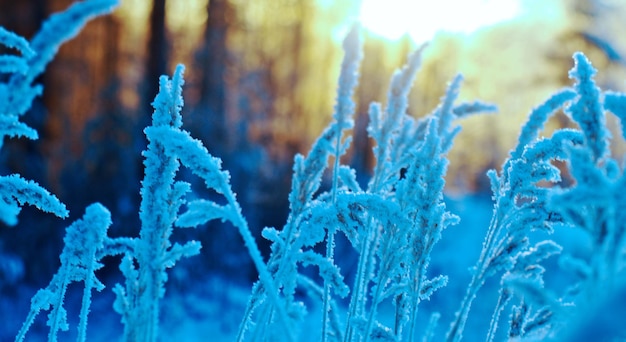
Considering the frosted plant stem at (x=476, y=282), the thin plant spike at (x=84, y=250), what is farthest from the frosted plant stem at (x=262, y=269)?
the frosted plant stem at (x=476, y=282)

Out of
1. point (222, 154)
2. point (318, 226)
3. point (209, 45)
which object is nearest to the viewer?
point (318, 226)

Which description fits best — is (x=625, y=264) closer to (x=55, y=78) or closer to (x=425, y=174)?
(x=425, y=174)

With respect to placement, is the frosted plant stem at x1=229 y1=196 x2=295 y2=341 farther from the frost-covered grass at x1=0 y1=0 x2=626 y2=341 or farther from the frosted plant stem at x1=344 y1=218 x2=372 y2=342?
the frosted plant stem at x1=344 y1=218 x2=372 y2=342

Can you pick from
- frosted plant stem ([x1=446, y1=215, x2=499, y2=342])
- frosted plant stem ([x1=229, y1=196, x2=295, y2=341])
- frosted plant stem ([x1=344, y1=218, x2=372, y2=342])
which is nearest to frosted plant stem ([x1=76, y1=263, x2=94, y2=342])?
frosted plant stem ([x1=229, y1=196, x2=295, y2=341])

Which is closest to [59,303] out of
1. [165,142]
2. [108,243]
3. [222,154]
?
[108,243]

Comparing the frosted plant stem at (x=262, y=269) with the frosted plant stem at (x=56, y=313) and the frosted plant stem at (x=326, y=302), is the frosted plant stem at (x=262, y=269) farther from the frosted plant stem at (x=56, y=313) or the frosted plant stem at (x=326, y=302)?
the frosted plant stem at (x=56, y=313)
